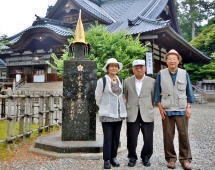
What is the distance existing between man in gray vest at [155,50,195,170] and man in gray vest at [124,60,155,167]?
5.9 inches

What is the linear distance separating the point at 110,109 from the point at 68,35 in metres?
13.7

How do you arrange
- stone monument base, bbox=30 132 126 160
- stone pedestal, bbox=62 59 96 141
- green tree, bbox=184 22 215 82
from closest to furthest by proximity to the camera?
stone monument base, bbox=30 132 126 160 → stone pedestal, bbox=62 59 96 141 → green tree, bbox=184 22 215 82

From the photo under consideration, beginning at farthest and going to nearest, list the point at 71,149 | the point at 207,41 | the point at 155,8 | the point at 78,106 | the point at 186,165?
the point at 207,41
the point at 155,8
the point at 78,106
the point at 71,149
the point at 186,165

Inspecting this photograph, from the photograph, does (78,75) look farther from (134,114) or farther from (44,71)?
(44,71)

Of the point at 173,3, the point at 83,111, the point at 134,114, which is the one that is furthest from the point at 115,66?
the point at 173,3

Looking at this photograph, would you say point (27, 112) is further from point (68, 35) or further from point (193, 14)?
point (193, 14)

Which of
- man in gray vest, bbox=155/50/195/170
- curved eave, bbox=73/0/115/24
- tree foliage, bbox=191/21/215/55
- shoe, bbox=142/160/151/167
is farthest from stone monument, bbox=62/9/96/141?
tree foliage, bbox=191/21/215/55

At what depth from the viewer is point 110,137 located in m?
4.46

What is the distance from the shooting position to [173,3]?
24406 millimetres

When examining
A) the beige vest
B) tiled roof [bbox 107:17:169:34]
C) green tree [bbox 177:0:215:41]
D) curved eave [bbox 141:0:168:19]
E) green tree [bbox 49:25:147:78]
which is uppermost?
green tree [bbox 177:0:215:41]

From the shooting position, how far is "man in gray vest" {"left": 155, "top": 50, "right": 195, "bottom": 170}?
14.6 ft

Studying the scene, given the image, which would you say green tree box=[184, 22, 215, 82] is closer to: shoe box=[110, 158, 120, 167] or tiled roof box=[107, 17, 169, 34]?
tiled roof box=[107, 17, 169, 34]

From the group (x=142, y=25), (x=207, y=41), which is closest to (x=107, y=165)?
(x=142, y=25)

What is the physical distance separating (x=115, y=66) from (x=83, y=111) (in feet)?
4.84
